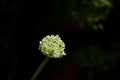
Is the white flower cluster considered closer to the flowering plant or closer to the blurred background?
the flowering plant

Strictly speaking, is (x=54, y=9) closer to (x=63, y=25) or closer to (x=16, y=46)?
(x=63, y=25)

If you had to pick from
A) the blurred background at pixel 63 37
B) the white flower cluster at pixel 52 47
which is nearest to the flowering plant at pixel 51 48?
the white flower cluster at pixel 52 47

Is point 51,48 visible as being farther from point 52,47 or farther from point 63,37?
point 63,37

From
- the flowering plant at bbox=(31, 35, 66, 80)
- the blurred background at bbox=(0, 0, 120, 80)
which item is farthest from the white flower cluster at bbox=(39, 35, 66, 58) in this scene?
the blurred background at bbox=(0, 0, 120, 80)

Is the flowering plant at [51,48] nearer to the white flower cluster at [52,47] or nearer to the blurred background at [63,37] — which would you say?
the white flower cluster at [52,47]

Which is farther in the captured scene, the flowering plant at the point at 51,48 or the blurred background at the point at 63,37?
the blurred background at the point at 63,37

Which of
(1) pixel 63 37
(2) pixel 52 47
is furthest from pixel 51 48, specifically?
(1) pixel 63 37
